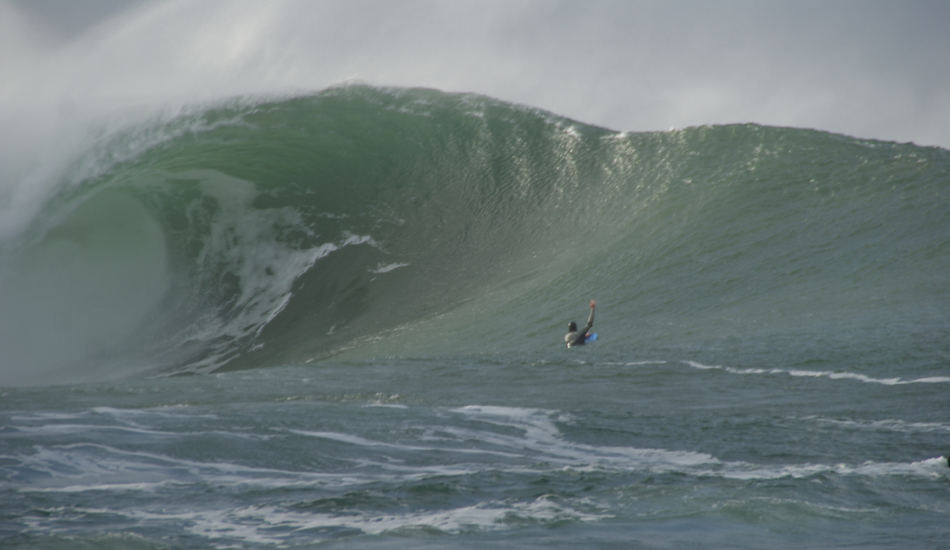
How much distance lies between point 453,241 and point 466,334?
4094 millimetres

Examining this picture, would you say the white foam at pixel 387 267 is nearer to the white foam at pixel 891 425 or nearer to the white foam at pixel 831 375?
the white foam at pixel 831 375

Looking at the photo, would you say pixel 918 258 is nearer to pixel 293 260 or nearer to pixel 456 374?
pixel 456 374

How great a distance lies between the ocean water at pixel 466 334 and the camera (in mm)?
3979

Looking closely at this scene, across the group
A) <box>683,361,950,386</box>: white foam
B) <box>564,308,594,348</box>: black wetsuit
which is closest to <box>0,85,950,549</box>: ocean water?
<box>683,361,950,386</box>: white foam

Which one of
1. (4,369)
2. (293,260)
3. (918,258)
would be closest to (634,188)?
(918,258)

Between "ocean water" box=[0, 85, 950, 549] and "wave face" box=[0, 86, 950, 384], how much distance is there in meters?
0.06

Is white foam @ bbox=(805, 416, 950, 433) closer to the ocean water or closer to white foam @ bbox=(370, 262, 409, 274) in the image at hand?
the ocean water

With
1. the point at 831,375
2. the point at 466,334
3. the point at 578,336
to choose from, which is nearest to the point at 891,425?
the point at 831,375

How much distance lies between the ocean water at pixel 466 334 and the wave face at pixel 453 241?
65 millimetres

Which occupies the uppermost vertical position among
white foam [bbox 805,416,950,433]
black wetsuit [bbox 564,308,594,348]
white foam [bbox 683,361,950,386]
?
black wetsuit [bbox 564,308,594,348]

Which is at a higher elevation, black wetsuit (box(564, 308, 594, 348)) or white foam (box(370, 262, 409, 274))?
white foam (box(370, 262, 409, 274))

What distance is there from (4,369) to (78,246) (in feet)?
10.2

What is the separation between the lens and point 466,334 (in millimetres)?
11250

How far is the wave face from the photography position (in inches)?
416
